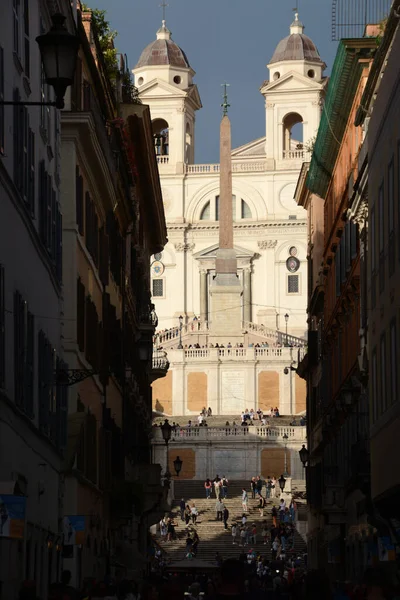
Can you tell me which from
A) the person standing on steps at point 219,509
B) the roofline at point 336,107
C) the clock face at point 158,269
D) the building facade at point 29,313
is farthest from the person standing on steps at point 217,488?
the clock face at point 158,269

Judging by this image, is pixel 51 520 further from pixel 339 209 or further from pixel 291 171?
pixel 291 171

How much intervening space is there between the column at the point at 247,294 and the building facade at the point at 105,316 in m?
86.3

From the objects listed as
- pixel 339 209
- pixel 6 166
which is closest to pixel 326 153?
pixel 339 209

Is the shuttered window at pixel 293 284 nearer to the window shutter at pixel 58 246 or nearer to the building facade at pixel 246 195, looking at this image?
the building facade at pixel 246 195

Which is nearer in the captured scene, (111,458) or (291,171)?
(111,458)

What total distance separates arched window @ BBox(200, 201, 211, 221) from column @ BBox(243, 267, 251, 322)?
6.93 meters

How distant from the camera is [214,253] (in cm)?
14100

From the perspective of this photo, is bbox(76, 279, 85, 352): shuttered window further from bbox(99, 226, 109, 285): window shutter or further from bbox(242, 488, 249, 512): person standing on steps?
bbox(242, 488, 249, 512): person standing on steps

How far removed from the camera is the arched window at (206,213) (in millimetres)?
145500

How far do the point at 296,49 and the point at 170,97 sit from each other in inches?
442

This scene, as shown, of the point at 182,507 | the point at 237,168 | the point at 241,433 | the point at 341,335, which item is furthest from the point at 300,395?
the point at 341,335

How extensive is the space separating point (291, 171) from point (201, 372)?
41.3 m

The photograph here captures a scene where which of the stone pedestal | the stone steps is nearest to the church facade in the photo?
the stone pedestal

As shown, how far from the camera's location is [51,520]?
84.9 feet
